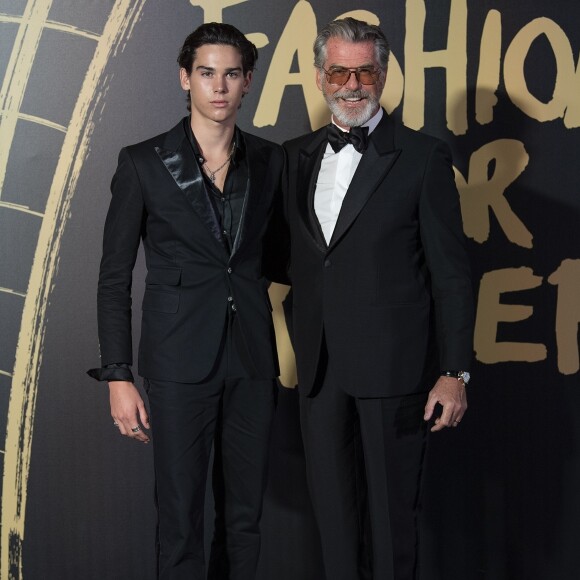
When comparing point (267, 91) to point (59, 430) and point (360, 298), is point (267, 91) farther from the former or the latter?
point (59, 430)

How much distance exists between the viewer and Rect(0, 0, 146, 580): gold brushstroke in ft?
9.95

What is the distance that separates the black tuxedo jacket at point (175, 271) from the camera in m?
2.37

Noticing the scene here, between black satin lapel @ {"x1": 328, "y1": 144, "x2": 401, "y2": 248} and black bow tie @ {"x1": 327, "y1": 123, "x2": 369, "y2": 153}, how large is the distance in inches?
1.3

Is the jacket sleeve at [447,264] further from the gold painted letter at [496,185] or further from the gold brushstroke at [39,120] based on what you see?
the gold brushstroke at [39,120]

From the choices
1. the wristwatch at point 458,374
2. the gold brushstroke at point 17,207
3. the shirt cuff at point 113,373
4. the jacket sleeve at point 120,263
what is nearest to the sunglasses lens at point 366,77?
the jacket sleeve at point 120,263

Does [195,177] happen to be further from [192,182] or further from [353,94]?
[353,94]

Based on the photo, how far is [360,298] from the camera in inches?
93.1

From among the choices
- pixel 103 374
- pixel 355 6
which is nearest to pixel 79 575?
pixel 103 374

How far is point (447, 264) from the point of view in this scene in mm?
2342

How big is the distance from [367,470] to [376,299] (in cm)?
41

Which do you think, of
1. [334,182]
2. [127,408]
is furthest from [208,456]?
[334,182]

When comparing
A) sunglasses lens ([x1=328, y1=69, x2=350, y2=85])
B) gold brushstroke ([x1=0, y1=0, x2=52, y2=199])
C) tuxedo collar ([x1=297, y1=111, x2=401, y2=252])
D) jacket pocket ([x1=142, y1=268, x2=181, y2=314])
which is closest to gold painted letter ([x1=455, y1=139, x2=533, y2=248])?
tuxedo collar ([x1=297, y1=111, x2=401, y2=252])

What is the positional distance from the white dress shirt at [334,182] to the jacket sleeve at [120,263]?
16.6 inches

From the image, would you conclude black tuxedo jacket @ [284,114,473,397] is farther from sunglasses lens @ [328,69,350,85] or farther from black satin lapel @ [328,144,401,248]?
sunglasses lens @ [328,69,350,85]
